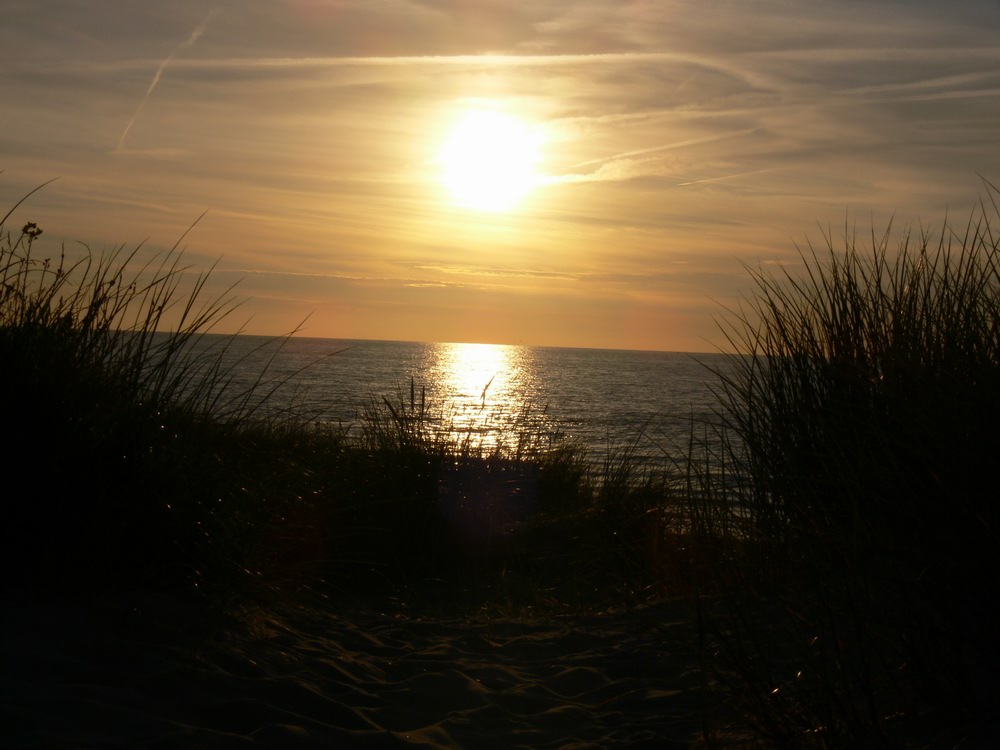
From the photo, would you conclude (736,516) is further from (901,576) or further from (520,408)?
(520,408)

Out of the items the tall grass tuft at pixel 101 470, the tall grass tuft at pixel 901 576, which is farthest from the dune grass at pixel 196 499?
the tall grass tuft at pixel 901 576

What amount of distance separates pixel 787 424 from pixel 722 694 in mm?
1621

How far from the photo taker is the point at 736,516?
4.07 metres

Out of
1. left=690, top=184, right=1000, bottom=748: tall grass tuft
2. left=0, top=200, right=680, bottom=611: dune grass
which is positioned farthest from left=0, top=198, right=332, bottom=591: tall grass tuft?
left=690, top=184, right=1000, bottom=748: tall grass tuft

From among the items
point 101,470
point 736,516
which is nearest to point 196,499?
point 101,470

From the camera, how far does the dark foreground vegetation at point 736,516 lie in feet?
9.09

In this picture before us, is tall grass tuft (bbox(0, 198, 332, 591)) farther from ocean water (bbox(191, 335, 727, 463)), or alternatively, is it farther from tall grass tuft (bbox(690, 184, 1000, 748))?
tall grass tuft (bbox(690, 184, 1000, 748))

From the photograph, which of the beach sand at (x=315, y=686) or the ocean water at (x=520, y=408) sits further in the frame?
the ocean water at (x=520, y=408)

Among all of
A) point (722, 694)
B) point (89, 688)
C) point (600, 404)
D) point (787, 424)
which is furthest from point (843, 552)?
point (600, 404)

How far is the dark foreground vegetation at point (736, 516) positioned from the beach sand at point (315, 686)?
0.77ft

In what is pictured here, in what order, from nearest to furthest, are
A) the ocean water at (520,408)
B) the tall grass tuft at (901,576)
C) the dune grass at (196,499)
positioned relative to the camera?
the tall grass tuft at (901,576)
the dune grass at (196,499)
the ocean water at (520,408)

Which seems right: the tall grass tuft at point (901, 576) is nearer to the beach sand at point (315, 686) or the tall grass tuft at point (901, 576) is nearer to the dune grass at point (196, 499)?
the beach sand at point (315, 686)

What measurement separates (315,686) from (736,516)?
213cm

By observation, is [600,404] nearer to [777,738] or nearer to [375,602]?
[375,602]
